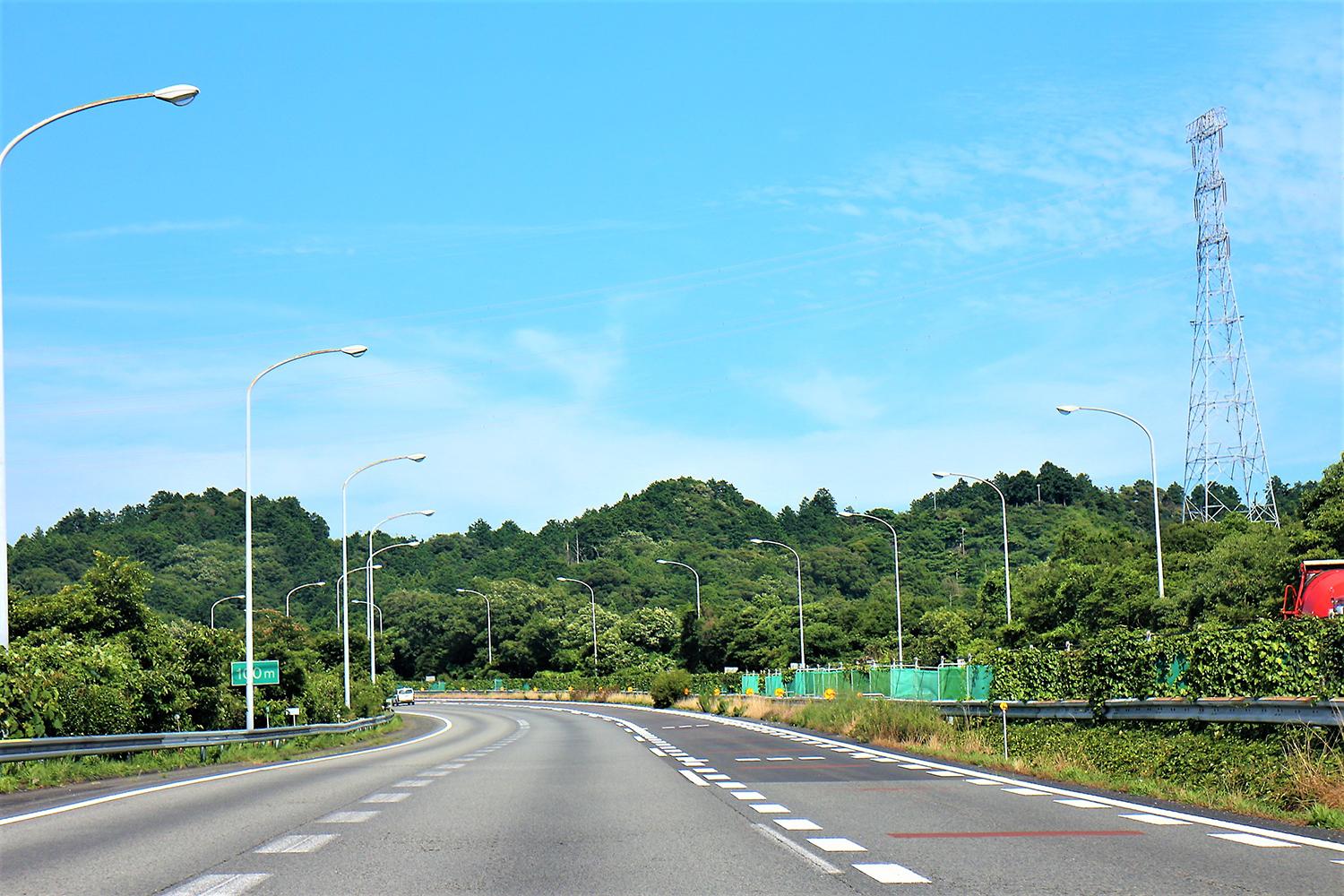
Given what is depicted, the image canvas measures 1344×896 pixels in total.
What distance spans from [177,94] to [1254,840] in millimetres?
16806

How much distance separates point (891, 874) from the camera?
9.14 metres

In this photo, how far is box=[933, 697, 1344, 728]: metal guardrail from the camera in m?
15.8

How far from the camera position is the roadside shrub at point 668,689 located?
7375 centimetres

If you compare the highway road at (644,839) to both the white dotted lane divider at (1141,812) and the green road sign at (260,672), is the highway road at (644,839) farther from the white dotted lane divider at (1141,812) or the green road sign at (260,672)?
the green road sign at (260,672)

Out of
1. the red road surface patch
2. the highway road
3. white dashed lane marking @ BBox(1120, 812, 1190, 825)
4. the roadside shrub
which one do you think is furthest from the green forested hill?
the red road surface patch

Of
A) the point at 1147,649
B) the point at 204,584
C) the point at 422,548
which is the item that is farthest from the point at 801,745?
the point at 422,548

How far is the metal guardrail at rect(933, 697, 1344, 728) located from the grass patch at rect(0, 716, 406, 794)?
14470 mm

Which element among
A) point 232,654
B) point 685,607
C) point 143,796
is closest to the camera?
point 143,796

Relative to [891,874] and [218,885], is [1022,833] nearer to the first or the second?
[891,874]

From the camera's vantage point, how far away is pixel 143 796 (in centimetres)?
1672

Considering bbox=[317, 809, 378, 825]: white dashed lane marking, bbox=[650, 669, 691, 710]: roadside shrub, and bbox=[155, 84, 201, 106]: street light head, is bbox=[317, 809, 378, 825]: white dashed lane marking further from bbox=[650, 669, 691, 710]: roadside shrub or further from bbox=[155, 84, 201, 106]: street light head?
bbox=[650, 669, 691, 710]: roadside shrub

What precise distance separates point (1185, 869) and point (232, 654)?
102 ft

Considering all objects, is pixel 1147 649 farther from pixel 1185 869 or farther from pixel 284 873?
pixel 284 873

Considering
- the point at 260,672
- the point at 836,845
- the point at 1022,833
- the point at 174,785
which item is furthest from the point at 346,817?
the point at 260,672
